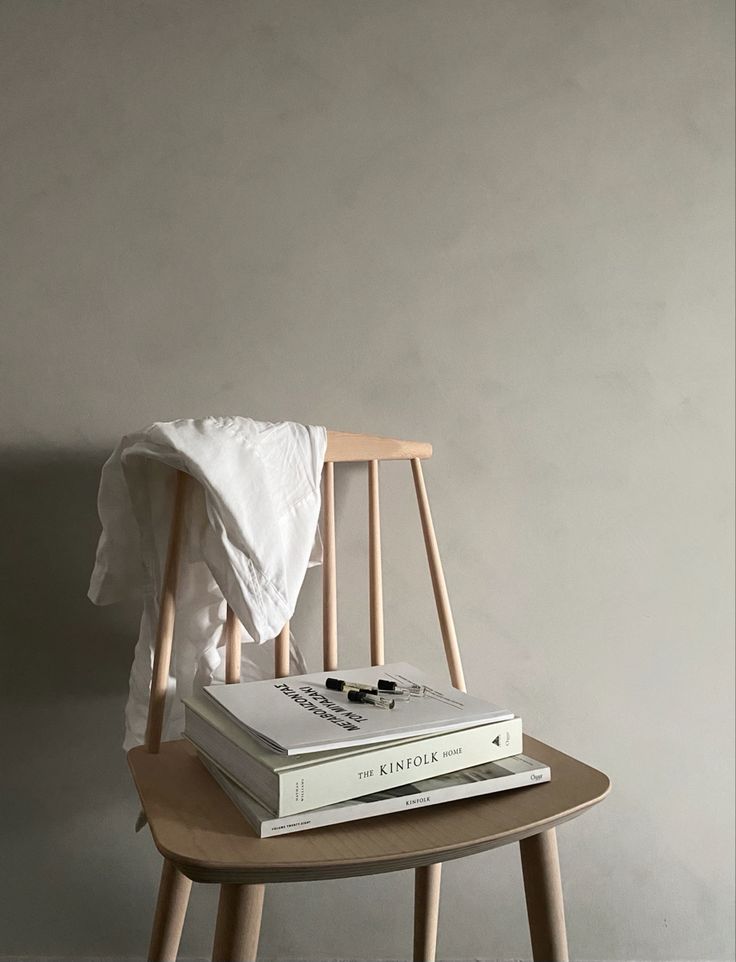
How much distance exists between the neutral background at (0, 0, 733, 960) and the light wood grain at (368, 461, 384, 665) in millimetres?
87

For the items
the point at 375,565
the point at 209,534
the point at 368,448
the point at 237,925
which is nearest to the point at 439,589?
the point at 375,565

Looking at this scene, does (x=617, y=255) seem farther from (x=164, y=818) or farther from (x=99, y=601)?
(x=164, y=818)

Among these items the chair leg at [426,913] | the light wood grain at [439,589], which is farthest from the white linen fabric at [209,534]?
the chair leg at [426,913]

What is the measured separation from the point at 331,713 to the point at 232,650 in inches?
7.5

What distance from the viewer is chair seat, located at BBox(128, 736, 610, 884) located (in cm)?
68

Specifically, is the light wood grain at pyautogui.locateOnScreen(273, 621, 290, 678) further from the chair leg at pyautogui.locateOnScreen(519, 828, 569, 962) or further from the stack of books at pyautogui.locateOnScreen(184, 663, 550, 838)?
the chair leg at pyautogui.locateOnScreen(519, 828, 569, 962)

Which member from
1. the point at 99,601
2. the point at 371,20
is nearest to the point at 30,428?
the point at 99,601

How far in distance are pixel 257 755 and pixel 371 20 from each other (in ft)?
3.17

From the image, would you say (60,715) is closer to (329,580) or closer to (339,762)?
(329,580)

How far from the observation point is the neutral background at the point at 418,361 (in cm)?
109

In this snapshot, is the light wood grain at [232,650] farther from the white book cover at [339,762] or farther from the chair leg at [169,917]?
the chair leg at [169,917]

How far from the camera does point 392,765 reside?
767 millimetres

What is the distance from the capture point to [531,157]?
1.20 metres

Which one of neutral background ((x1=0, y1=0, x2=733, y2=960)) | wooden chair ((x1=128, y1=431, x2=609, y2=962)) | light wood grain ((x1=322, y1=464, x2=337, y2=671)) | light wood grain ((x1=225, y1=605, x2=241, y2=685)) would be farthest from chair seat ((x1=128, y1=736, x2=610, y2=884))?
neutral background ((x1=0, y1=0, x2=733, y2=960))
